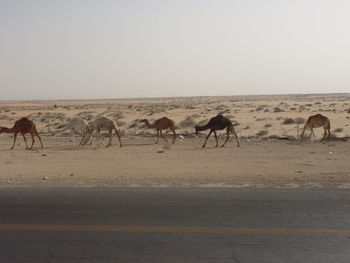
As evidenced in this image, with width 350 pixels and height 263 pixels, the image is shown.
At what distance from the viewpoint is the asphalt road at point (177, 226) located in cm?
648

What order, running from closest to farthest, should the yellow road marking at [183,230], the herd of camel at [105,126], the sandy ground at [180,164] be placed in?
1. the yellow road marking at [183,230]
2. the sandy ground at [180,164]
3. the herd of camel at [105,126]

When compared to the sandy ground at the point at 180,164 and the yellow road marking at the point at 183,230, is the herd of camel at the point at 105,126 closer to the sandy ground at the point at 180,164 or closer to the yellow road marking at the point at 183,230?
the sandy ground at the point at 180,164

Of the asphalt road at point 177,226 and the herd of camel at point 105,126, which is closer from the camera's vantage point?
the asphalt road at point 177,226

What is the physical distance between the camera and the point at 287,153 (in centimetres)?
2058

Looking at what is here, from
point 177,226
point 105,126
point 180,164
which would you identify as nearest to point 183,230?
point 177,226

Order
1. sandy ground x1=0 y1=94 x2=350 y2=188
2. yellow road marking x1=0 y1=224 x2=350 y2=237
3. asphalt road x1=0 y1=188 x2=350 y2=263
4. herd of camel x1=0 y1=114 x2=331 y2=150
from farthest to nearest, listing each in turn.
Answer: herd of camel x1=0 y1=114 x2=331 y2=150 → sandy ground x1=0 y1=94 x2=350 y2=188 → yellow road marking x1=0 y1=224 x2=350 y2=237 → asphalt road x1=0 y1=188 x2=350 y2=263

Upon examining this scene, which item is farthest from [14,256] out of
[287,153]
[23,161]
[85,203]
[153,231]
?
[287,153]

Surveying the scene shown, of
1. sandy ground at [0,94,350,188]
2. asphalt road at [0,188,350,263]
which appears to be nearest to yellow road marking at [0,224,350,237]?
asphalt road at [0,188,350,263]

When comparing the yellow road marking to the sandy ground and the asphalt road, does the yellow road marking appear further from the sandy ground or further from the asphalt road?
the sandy ground

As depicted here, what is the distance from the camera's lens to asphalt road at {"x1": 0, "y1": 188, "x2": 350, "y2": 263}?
255 inches

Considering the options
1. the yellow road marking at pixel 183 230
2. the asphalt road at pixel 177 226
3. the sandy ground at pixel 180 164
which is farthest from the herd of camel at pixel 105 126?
the yellow road marking at pixel 183 230

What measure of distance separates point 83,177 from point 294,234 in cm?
812

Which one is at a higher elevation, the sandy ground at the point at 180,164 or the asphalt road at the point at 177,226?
the asphalt road at the point at 177,226

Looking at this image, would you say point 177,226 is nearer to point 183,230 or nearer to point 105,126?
point 183,230
